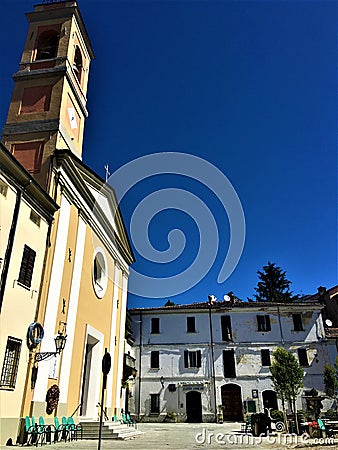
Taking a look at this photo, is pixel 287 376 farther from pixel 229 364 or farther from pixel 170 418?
pixel 170 418

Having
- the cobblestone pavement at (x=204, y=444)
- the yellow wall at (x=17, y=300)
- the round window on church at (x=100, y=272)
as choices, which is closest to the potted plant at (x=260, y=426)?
the cobblestone pavement at (x=204, y=444)

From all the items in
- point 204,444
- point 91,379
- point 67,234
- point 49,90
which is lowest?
point 204,444

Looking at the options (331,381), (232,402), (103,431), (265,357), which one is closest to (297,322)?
(265,357)

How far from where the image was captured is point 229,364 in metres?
29.1

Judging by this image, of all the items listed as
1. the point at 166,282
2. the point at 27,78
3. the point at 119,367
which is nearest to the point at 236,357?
the point at 119,367

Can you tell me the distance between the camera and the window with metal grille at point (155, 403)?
28.0 metres

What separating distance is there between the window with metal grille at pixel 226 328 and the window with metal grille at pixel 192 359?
2366 millimetres

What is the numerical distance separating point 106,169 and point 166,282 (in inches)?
331

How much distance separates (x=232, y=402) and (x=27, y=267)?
22213 mm

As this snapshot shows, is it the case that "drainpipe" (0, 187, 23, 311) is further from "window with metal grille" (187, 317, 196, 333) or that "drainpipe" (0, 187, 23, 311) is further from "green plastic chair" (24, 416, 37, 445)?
"window with metal grille" (187, 317, 196, 333)

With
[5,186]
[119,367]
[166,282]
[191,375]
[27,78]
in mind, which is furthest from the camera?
[191,375]

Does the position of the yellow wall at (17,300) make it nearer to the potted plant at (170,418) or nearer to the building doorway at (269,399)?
the potted plant at (170,418)

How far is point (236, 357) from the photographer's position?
95.8ft

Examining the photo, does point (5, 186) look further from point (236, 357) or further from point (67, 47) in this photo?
point (236, 357)
